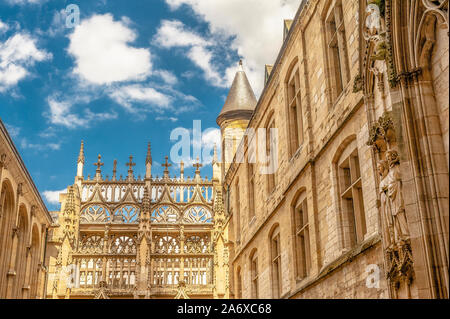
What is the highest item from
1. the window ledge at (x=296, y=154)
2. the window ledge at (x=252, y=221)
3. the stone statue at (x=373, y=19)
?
the window ledge at (x=296, y=154)

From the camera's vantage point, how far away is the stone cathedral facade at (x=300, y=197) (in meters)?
7.89

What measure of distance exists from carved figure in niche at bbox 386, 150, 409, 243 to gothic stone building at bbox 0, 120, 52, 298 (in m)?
12.2

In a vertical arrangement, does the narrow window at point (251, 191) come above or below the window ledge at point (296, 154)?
above

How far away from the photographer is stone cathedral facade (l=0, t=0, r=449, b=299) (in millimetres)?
7895

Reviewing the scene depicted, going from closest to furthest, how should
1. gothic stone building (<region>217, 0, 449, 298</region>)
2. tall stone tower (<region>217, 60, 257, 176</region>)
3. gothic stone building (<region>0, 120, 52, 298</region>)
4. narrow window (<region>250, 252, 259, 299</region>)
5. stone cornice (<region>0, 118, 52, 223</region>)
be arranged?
gothic stone building (<region>217, 0, 449, 298</region>)
stone cornice (<region>0, 118, 52, 223</region>)
gothic stone building (<region>0, 120, 52, 298</region>)
narrow window (<region>250, 252, 259, 299</region>)
tall stone tower (<region>217, 60, 257, 176</region>)

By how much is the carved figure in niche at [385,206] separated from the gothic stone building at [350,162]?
0.06 ft

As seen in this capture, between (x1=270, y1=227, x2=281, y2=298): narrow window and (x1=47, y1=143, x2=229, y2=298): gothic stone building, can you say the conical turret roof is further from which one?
(x1=270, y1=227, x2=281, y2=298): narrow window

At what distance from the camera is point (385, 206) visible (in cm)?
880

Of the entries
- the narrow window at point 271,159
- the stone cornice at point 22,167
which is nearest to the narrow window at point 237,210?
the narrow window at point 271,159

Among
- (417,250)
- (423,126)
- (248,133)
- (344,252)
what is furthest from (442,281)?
(248,133)

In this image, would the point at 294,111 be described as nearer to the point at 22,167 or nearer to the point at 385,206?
the point at 385,206

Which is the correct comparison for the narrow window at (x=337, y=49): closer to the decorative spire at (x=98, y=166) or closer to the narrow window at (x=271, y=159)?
the narrow window at (x=271, y=159)

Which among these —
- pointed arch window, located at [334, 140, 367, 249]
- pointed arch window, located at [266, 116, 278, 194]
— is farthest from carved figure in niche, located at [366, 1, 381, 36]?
pointed arch window, located at [266, 116, 278, 194]

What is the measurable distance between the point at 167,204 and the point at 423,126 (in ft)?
77.1
